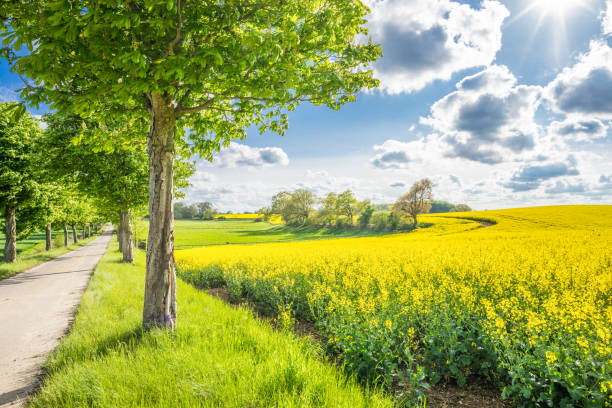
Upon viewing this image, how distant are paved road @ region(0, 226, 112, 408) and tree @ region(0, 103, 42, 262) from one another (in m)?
6.64

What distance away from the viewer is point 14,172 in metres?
15.7

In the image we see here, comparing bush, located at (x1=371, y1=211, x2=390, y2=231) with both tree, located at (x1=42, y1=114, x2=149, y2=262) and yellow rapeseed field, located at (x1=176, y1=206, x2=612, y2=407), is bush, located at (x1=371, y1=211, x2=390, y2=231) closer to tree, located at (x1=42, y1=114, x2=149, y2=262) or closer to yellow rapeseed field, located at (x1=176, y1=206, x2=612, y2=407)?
yellow rapeseed field, located at (x1=176, y1=206, x2=612, y2=407)

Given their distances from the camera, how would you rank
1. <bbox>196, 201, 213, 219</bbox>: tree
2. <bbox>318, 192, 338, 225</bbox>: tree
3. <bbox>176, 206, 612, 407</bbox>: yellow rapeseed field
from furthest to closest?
<bbox>196, 201, 213, 219</bbox>: tree → <bbox>318, 192, 338, 225</bbox>: tree → <bbox>176, 206, 612, 407</bbox>: yellow rapeseed field

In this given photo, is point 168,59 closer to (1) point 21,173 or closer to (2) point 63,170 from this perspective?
(2) point 63,170

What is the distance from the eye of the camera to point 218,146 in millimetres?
6602

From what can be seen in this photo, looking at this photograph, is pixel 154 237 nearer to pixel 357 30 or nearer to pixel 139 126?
pixel 139 126

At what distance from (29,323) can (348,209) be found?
6744cm

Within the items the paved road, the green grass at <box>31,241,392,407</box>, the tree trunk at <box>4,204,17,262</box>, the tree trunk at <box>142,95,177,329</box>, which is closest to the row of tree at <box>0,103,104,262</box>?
the tree trunk at <box>4,204,17,262</box>

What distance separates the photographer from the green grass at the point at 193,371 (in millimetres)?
2852

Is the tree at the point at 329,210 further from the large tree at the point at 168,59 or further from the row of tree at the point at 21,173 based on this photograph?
the large tree at the point at 168,59

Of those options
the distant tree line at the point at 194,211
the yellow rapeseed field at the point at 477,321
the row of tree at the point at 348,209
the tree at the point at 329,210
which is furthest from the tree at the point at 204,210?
the yellow rapeseed field at the point at 477,321

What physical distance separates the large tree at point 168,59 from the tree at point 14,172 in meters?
16.3

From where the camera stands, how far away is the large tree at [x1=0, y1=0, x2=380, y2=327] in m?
3.54

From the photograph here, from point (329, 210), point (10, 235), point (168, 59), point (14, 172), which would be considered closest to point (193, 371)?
point (168, 59)
